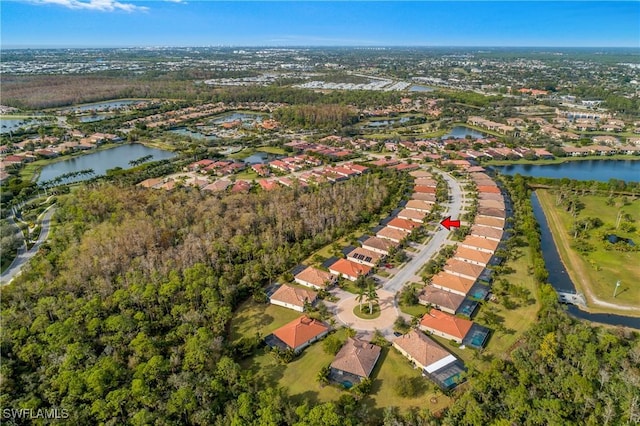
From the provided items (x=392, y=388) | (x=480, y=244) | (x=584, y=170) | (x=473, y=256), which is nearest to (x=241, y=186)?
(x=480, y=244)

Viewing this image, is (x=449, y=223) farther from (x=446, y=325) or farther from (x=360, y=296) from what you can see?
(x=360, y=296)

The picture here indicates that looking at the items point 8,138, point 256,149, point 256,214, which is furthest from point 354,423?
point 8,138

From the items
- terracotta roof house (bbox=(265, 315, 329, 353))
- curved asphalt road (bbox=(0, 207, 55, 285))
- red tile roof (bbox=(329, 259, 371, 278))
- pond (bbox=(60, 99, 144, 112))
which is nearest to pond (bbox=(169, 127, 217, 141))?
pond (bbox=(60, 99, 144, 112))

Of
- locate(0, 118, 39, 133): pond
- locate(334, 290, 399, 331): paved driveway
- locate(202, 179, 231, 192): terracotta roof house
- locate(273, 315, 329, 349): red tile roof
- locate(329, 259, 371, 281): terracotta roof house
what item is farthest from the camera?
locate(0, 118, 39, 133): pond

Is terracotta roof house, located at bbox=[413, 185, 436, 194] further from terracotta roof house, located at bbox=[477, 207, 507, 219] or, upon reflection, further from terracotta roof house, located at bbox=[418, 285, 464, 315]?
terracotta roof house, located at bbox=[418, 285, 464, 315]

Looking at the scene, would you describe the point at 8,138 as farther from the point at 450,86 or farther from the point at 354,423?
the point at 450,86

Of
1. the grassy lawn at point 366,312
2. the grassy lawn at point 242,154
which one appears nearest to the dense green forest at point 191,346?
the grassy lawn at point 366,312
